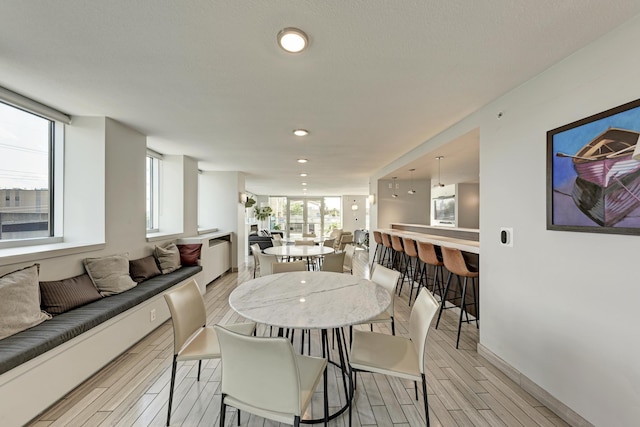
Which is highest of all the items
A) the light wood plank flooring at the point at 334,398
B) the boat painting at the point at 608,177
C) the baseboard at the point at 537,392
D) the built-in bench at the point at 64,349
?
the boat painting at the point at 608,177

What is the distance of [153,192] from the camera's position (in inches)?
195

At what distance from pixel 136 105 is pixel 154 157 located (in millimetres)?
2344

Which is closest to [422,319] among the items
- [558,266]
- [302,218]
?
[558,266]

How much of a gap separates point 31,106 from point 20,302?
1.79 meters

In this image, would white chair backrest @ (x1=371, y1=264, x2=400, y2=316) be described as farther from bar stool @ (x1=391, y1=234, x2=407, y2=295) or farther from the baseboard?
bar stool @ (x1=391, y1=234, x2=407, y2=295)

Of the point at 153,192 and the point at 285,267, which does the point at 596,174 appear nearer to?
the point at 285,267

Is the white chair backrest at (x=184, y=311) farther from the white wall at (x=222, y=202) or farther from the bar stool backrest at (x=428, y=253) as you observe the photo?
the white wall at (x=222, y=202)

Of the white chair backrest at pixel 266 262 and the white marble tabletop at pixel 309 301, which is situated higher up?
the white marble tabletop at pixel 309 301

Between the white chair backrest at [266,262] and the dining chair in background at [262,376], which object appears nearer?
the dining chair in background at [262,376]

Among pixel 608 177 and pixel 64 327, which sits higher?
pixel 608 177

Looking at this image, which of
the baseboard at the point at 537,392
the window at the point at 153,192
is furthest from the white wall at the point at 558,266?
the window at the point at 153,192

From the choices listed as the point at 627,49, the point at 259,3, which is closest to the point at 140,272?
the point at 259,3

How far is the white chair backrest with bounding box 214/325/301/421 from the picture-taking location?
114cm

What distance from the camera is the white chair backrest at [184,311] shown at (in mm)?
1770
